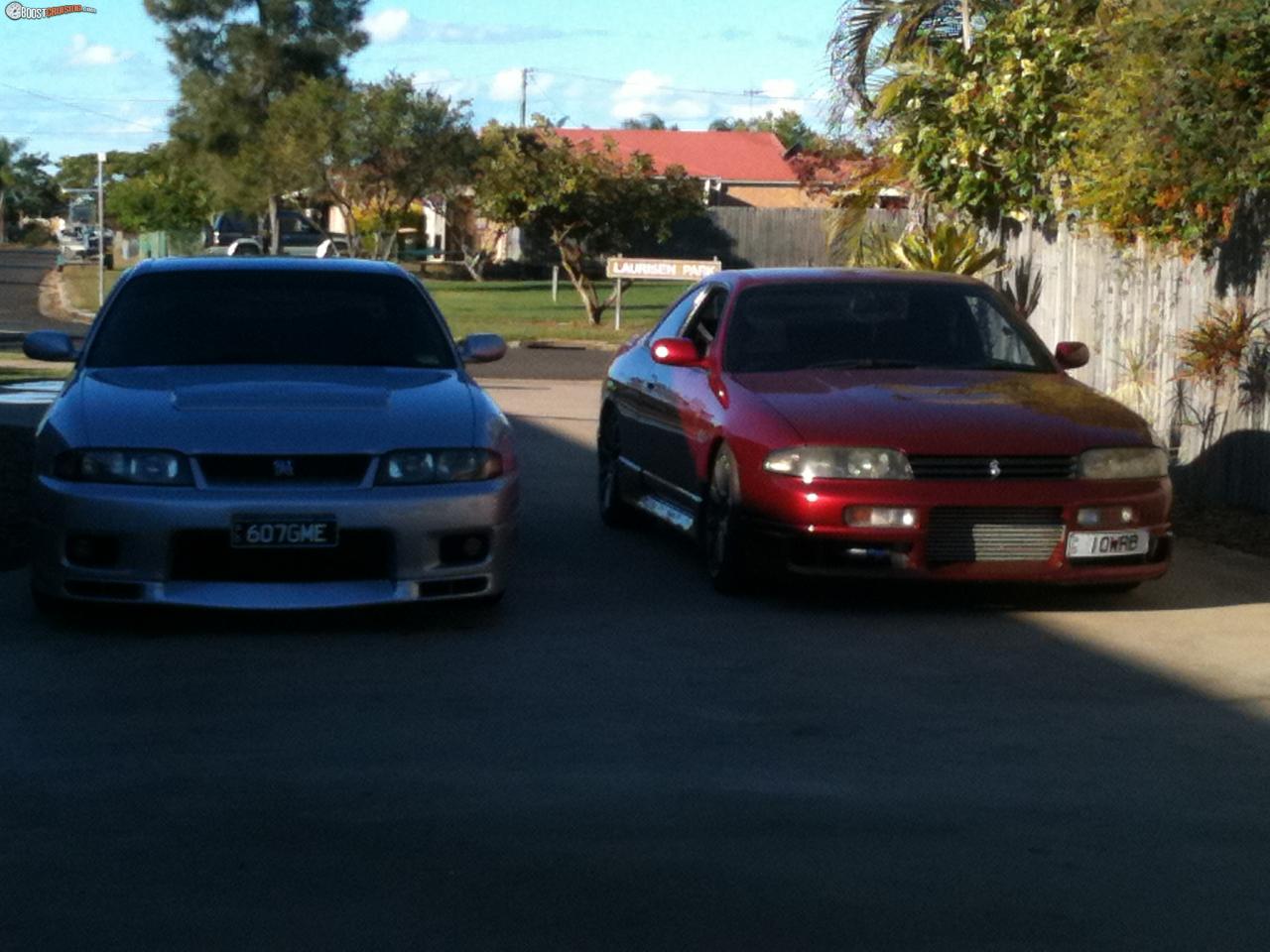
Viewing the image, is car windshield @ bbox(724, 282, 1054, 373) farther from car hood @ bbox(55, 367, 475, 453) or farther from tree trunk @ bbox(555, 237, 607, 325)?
tree trunk @ bbox(555, 237, 607, 325)

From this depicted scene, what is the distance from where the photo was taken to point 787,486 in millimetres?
8773

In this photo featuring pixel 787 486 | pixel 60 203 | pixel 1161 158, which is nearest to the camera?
pixel 787 486

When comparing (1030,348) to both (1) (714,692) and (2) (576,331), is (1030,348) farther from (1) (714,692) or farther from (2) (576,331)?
(2) (576,331)

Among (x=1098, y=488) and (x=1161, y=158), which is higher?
(x=1161, y=158)

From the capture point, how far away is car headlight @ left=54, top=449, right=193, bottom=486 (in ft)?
25.8

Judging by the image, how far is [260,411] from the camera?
8.14 m

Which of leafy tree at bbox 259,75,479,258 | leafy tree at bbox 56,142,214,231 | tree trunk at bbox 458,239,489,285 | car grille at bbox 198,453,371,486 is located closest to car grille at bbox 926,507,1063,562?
car grille at bbox 198,453,371,486

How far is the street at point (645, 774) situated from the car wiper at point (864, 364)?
1.18 metres

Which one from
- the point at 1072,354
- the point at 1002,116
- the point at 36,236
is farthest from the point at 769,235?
the point at 36,236

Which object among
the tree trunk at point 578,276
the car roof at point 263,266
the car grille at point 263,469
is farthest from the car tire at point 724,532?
the tree trunk at point 578,276

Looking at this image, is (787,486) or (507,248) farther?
(507,248)

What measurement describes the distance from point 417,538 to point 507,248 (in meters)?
62.4

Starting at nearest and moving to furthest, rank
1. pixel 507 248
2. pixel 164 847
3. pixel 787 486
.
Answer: pixel 164 847 < pixel 787 486 < pixel 507 248

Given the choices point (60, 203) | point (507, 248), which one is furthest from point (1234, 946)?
point (60, 203)
